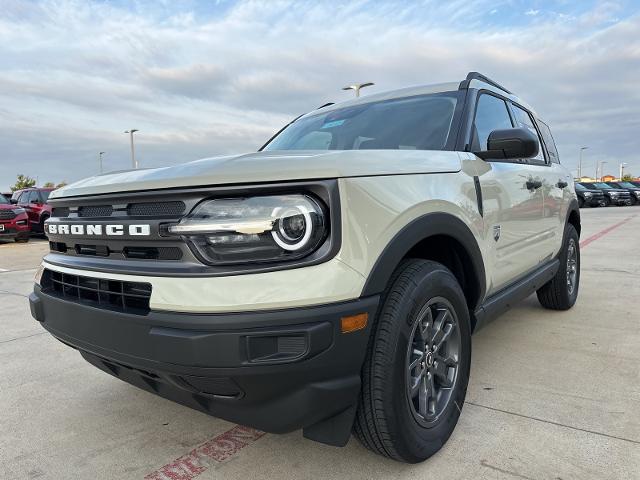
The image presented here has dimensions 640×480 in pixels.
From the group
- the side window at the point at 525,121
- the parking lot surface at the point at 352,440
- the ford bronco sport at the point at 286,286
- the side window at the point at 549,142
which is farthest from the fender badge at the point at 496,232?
the side window at the point at 549,142

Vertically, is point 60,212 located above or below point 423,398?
above

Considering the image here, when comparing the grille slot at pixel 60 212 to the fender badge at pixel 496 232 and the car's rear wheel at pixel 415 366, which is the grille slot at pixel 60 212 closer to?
the car's rear wheel at pixel 415 366

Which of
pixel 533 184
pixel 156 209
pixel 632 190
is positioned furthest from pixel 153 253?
pixel 632 190

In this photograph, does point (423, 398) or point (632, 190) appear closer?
point (423, 398)

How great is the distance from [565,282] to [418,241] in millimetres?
3036

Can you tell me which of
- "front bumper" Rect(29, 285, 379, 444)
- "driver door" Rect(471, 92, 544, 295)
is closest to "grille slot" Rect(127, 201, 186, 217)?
"front bumper" Rect(29, 285, 379, 444)

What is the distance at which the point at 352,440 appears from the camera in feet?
7.68

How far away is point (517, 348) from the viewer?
3.60 m

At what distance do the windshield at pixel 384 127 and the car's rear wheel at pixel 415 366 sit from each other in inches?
35.9

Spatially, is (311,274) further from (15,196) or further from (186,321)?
(15,196)

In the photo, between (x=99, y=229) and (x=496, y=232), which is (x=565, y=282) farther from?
(x=99, y=229)

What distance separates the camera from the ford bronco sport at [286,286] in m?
1.61

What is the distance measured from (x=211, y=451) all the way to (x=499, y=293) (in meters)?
1.81

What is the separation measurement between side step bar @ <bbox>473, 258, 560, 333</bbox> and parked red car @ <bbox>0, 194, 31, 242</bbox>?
13.4 metres
